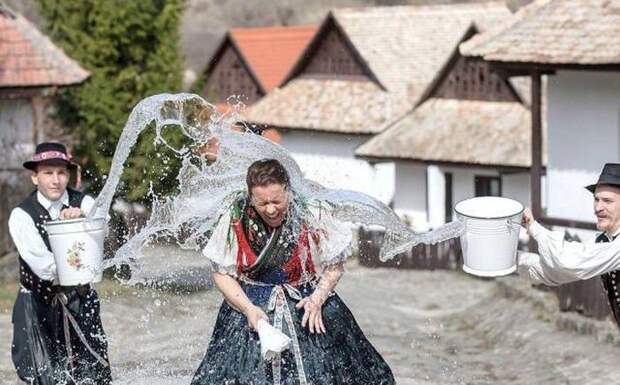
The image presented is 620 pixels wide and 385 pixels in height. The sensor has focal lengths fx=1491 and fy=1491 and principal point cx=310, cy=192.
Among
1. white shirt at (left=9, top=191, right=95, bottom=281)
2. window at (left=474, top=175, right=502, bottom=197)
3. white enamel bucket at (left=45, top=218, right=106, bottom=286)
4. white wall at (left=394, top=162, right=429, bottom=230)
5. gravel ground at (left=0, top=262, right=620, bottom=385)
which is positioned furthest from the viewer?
white wall at (left=394, top=162, right=429, bottom=230)

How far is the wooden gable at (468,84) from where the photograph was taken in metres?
30.5

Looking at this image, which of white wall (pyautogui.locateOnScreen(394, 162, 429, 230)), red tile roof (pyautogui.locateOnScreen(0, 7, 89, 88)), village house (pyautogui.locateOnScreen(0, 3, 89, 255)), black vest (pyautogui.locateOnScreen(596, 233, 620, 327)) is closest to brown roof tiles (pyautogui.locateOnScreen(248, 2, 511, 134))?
white wall (pyautogui.locateOnScreen(394, 162, 429, 230))

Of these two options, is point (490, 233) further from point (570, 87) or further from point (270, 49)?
point (270, 49)

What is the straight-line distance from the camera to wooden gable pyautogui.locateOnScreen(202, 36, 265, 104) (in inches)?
1719

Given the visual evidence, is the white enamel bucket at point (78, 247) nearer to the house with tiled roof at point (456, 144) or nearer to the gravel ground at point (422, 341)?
the gravel ground at point (422, 341)

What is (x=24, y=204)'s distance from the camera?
8688 millimetres

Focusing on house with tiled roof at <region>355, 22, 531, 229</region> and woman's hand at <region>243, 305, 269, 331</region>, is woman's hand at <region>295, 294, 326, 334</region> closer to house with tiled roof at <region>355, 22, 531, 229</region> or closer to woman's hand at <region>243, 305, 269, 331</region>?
woman's hand at <region>243, 305, 269, 331</region>

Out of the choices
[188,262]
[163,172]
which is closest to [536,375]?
[188,262]

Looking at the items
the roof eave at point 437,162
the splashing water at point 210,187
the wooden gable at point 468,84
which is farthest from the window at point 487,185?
the splashing water at point 210,187

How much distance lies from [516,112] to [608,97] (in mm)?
12369

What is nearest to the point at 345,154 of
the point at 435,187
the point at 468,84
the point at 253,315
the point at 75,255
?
the point at 435,187

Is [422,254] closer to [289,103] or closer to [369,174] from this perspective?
[369,174]

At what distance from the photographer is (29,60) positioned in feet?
73.6

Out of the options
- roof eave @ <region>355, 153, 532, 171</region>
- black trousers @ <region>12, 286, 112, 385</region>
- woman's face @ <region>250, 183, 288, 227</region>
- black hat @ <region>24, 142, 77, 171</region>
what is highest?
black hat @ <region>24, 142, 77, 171</region>
